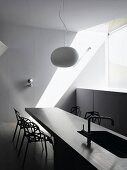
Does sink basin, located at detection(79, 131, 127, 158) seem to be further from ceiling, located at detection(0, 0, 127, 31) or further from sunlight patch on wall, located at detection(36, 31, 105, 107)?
sunlight patch on wall, located at detection(36, 31, 105, 107)

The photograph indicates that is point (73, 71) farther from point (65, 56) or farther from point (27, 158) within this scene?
point (65, 56)

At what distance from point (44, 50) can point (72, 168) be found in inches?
197

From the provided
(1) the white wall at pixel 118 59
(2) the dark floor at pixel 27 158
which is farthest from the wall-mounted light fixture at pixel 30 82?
(1) the white wall at pixel 118 59

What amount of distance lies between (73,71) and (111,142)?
16.3ft

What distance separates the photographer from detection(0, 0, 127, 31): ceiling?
450cm

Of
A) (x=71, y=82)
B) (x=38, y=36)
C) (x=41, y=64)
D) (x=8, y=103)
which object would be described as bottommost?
(x=8, y=103)

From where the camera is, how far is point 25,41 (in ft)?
21.6

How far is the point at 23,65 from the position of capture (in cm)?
661

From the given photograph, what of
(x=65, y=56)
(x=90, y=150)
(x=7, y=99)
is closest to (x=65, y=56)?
(x=65, y=56)

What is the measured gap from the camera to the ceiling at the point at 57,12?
450 cm

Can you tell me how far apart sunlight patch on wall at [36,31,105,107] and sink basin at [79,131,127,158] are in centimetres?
445

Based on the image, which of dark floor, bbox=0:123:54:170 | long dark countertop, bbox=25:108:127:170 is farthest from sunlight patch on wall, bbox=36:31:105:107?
long dark countertop, bbox=25:108:127:170

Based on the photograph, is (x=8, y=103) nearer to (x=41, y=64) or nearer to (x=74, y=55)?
(x=41, y=64)

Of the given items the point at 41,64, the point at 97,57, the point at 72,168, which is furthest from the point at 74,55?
the point at 97,57
